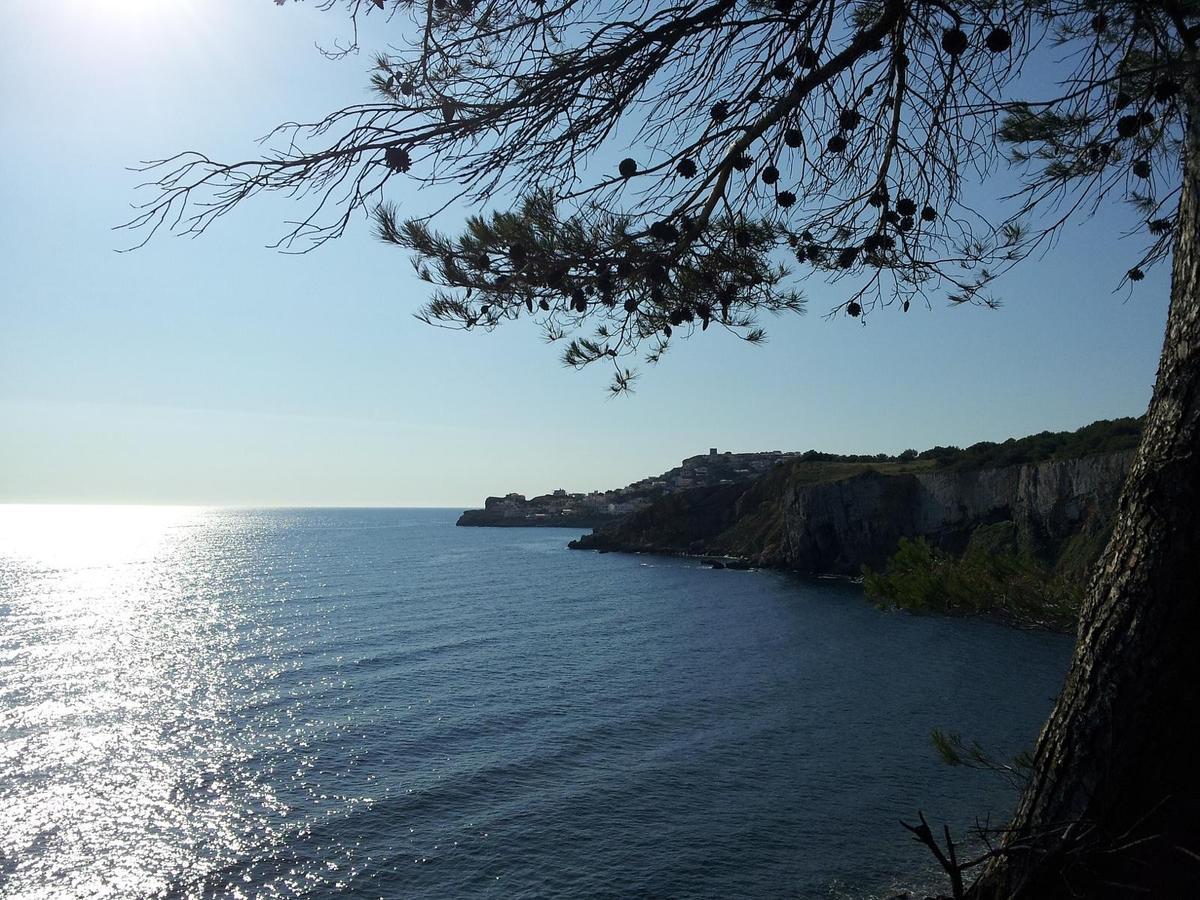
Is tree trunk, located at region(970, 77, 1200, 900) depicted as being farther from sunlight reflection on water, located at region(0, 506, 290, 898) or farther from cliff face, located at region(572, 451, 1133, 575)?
cliff face, located at region(572, 451, 1133, 575)

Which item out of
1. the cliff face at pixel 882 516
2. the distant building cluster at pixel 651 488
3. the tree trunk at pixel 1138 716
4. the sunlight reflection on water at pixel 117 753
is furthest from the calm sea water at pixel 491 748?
the distant building cluster at pixel 651 488

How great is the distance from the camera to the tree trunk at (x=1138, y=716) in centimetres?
363

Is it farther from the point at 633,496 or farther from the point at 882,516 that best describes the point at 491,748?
the point at 633,496

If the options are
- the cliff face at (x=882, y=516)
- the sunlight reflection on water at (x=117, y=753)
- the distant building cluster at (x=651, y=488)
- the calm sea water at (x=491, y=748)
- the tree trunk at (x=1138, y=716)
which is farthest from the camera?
the distant building cluster at (x=651, y=488)

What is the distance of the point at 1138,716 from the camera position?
3.71 m

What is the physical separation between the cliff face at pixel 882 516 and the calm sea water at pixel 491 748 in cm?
1088

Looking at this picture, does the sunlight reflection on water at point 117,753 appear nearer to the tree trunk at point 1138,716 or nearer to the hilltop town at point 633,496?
the tree trunk at point 1138,716

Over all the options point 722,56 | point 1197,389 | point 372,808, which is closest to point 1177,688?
point 1197,389

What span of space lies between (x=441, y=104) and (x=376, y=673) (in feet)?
105

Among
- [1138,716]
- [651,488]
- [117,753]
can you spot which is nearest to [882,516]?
[117,753]

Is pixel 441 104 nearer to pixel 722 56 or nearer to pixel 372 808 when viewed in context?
pixel 722 56

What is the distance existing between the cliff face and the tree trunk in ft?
128

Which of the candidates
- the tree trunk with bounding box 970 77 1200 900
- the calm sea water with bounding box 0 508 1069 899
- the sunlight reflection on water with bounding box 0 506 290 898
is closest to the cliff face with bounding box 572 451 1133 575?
the calm sea water with bounding box 0 508 1069 899

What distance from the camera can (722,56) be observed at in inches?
225
